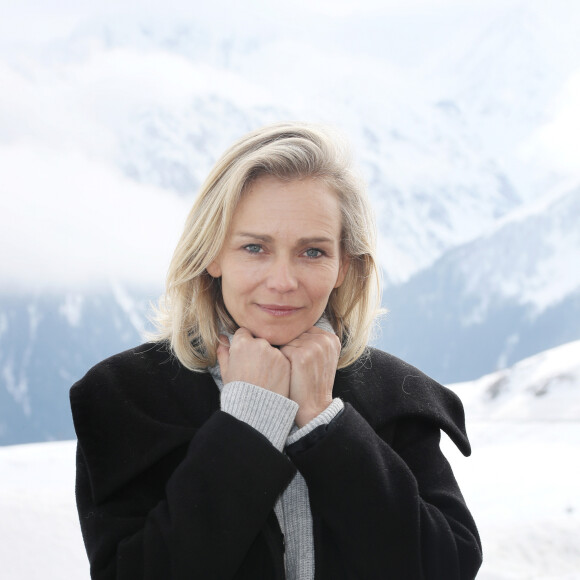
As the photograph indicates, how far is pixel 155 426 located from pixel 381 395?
0.39m

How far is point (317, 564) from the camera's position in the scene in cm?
110

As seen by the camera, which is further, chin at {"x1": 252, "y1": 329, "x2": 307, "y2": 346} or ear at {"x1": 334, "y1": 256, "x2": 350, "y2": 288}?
ear at {"x1": 334, "y1": 256, "x2": 350, "y2": 288}

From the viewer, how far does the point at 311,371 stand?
3.69 feet

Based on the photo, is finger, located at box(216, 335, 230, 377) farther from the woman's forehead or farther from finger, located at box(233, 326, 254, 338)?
the woman's forehead

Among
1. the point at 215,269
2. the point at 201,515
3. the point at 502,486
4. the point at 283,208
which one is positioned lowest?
the point at 502,486

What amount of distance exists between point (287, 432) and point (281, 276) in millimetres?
236

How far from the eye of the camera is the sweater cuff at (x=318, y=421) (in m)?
1.06

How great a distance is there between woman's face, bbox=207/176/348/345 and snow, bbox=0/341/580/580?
4.34 feet

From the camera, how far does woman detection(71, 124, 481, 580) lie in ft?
3.30

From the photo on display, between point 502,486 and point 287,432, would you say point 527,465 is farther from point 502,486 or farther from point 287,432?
point 287,432

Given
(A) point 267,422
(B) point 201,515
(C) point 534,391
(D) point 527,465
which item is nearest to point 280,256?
(A) point 267,422

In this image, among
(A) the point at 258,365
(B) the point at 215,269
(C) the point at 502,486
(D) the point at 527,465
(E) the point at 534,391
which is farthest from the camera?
(E) the point at 534,391

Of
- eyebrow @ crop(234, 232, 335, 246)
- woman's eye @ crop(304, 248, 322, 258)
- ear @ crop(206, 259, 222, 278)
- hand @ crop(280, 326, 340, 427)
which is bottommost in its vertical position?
hand @ crop(280, 326, 340, 427)

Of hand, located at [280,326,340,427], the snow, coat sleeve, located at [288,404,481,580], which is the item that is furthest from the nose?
the snow
